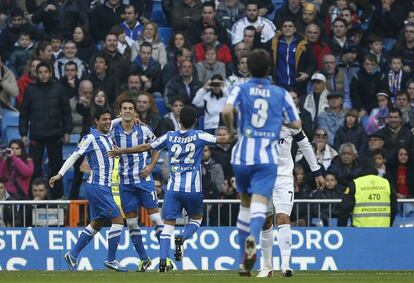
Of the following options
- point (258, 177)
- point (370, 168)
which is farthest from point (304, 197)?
point (258, 177)

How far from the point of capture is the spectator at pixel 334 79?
2630cm

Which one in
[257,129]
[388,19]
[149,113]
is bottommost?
[257,129]

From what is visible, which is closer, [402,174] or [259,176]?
[259,176]

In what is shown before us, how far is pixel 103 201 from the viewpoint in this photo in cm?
1984

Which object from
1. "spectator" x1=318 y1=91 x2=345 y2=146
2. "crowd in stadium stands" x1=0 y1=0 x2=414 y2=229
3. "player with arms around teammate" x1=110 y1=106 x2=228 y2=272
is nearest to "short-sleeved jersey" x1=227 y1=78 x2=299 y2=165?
"player with arms around teammate" x1=110 y1=106 x2=228 y2=272

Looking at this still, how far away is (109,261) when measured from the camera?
65.4ft

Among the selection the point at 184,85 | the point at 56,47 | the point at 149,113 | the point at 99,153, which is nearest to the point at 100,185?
the point at 99,153

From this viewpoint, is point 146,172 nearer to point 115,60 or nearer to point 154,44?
point 115,60

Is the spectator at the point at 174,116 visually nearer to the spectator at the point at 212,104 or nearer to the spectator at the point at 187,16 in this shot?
the spectator at the point at 212,104

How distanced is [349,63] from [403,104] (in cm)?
177

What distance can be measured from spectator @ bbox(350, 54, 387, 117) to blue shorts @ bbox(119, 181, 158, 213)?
7.20m

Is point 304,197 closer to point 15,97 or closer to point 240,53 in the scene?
point 240,53

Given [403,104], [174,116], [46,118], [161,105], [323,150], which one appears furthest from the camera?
[161,105]

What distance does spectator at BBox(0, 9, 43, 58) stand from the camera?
27297 mm
